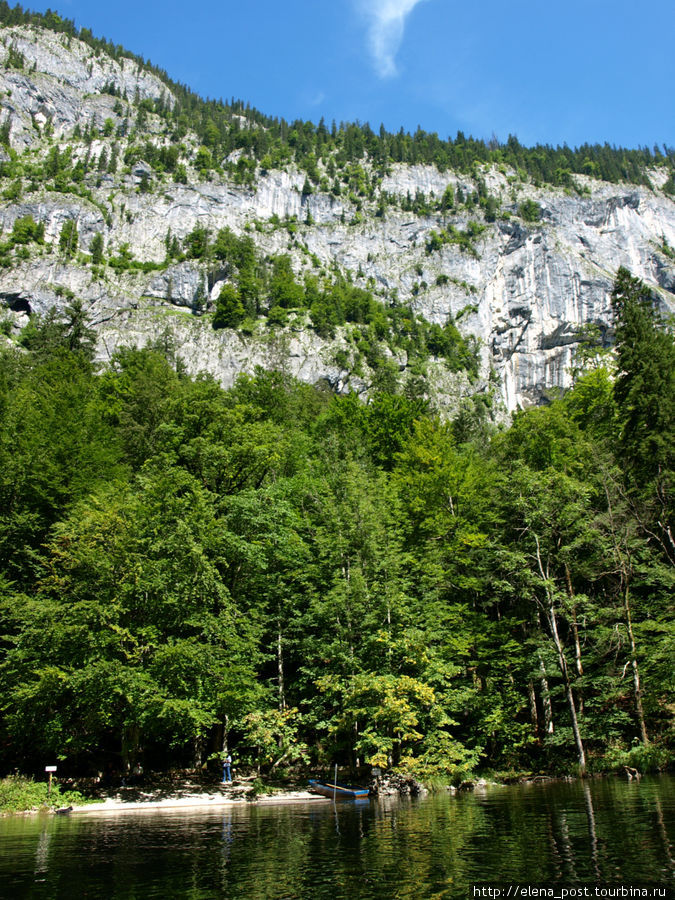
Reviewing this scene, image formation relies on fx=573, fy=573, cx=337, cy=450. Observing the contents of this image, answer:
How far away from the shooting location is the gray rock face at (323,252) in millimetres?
95875

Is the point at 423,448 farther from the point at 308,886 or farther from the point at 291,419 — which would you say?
the point at 308,886

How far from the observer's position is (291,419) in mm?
39156

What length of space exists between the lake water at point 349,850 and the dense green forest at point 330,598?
13.2ft

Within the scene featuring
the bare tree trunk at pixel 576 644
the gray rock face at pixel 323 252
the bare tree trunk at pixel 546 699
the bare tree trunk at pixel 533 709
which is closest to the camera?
the bare tree trunk at pixel 576 644

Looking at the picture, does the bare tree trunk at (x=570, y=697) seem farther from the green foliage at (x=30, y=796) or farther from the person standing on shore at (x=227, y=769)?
the green foliage at (x=30, y=796)

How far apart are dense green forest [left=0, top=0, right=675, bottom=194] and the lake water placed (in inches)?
6034

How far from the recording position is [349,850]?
902cm

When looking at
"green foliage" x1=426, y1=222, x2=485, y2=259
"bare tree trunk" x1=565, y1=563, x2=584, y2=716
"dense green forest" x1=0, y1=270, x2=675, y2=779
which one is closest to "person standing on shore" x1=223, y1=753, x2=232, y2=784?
"dense green forest" x1=0, y1=270, x2=675, y2=779

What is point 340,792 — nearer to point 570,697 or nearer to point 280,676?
point 280,676

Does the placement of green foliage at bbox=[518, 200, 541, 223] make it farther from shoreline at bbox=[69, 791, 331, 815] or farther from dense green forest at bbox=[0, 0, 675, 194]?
shoreline at bbox=[69, 791, 331, 815]

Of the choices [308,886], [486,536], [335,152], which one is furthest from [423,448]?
[335,152]

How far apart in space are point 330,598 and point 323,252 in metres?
129

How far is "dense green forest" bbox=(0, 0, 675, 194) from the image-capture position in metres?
156

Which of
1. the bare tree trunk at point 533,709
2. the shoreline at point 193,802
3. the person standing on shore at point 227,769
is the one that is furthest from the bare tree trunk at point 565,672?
the person standing on shore at point 227,769
